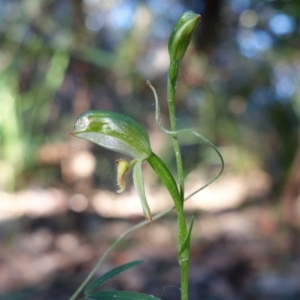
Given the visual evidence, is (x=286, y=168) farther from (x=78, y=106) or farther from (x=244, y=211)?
(x=78, y=106)

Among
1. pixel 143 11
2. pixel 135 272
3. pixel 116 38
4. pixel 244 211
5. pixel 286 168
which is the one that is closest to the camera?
pixel 135 272

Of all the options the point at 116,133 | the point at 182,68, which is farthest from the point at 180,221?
the point at 182,68

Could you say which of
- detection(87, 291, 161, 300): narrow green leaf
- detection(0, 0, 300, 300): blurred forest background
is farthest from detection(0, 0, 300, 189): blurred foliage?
detection(87, 291, 161, 300): narrow green leaf

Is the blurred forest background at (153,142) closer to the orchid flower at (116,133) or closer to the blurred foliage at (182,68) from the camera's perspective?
the blurred foliage at (182,68)

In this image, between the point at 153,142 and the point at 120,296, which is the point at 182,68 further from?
the point at 120,296

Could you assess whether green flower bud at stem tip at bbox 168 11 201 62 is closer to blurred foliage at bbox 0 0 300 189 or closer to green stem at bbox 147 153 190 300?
green stem at bbox 147 153 190 300

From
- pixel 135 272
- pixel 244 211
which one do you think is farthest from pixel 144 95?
pixel 135 272

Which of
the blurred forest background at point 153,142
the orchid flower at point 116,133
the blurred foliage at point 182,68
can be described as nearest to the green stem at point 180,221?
the orchid flower at point 116,133
